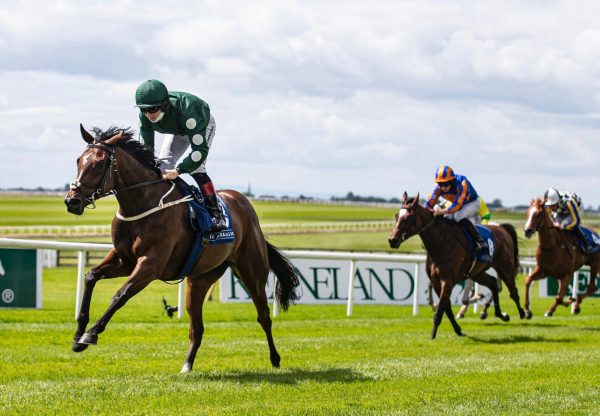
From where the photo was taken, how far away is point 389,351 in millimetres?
9461

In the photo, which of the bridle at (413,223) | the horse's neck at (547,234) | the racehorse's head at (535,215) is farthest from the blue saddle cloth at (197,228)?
the horse's neck at (547,234)

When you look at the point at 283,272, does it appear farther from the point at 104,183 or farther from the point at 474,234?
the point at 474,234

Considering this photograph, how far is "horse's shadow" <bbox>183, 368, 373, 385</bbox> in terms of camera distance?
700cm

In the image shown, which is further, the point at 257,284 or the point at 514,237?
the point at 514,237

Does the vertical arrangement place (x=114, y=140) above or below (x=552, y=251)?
above

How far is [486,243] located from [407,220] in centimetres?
163

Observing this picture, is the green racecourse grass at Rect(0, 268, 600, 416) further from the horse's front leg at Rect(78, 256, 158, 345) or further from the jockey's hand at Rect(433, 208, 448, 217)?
the jockey's hand at Rect(433, 208, 448, 217)

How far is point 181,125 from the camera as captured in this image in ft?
23.4

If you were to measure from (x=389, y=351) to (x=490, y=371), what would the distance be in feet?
5.86

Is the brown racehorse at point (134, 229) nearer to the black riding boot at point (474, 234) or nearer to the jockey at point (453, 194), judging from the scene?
the jockey at point (453, 194)

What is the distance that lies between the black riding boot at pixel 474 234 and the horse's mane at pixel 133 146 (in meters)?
5.70

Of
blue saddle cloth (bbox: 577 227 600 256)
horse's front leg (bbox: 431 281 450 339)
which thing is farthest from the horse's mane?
blue saddle cloth (bbox: 577 227 600 256)

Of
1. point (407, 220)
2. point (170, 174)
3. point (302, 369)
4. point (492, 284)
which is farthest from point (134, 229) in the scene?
point (492, 284)

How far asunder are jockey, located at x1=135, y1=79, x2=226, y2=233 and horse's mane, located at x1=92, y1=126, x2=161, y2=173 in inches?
5.3
